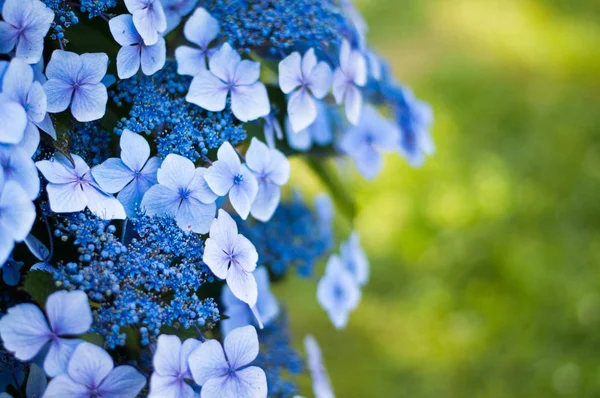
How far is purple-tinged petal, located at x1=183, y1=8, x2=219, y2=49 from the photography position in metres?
0.60

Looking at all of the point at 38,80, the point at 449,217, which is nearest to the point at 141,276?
the point at 38,80

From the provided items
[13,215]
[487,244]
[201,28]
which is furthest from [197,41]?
[487,244]

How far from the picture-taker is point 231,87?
0.58m

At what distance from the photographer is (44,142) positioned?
54cm

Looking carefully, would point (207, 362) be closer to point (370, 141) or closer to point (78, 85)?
point (78, 85)

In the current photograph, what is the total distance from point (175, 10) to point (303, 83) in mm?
148

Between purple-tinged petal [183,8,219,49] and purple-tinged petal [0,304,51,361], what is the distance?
0.90 ft

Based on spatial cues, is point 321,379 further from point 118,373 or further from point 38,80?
point 38,80

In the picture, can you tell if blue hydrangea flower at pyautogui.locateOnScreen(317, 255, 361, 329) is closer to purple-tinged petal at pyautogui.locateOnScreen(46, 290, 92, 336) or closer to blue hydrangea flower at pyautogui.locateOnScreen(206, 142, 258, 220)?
blue hydrangea flower at pyautogui.locateOnScreen(206, 142, 258, 220)

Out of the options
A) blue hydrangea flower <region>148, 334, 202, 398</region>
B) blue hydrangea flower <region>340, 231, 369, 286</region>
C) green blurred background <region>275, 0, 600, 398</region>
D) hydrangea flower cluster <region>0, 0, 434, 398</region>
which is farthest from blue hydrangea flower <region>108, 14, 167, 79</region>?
green blurred background <region>275, 0, 600, 398</region>

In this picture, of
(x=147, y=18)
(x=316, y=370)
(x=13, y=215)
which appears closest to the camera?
(x=13, y=215)

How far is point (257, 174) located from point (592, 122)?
1.90 m

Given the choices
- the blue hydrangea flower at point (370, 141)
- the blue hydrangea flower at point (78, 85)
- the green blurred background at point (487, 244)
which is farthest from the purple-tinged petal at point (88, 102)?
the green blurred background at point (487, 244)

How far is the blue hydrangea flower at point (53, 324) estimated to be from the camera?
1.49 feet
